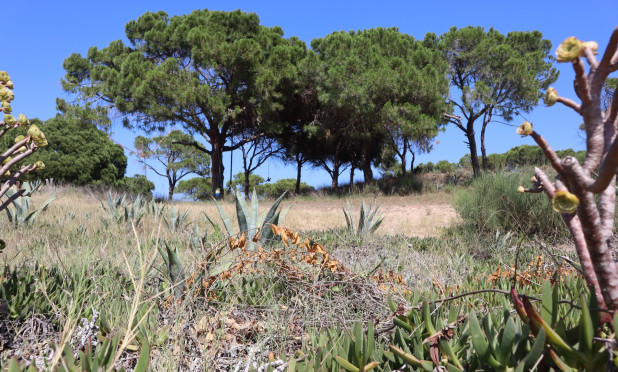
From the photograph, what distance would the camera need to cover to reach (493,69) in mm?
19828

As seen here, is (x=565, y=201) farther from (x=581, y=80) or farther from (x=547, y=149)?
(x=581, y=80)

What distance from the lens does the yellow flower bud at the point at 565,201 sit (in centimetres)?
78

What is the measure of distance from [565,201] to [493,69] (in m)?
21.5

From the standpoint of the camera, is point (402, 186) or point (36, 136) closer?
point (36, 136)

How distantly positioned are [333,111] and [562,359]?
18.5 meters

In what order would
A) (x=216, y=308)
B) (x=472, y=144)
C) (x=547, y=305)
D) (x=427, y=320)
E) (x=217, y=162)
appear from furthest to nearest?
(x=472, y=144) < (x=217, y=162) < (x=216, y=308) < (x=427, y=320) < (x=547, y=305)

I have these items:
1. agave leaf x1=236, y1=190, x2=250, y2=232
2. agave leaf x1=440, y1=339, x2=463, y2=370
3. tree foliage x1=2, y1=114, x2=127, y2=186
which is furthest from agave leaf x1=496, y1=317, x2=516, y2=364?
tree foliage x1=2, y1=114, x2=127, y2=186

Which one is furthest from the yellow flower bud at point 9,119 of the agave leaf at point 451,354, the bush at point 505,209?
the bush at point 505,209

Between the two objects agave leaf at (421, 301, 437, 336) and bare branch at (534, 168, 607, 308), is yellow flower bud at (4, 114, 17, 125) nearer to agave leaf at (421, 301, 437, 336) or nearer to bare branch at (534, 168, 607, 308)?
agave leaf at (421, 301, 437, 336)

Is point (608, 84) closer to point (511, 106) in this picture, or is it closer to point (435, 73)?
point (511, 106)

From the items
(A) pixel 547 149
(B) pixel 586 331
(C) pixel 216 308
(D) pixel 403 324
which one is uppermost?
(A) pixel 547 149

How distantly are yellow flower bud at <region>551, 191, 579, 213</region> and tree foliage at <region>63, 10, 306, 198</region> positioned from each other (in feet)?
56.5

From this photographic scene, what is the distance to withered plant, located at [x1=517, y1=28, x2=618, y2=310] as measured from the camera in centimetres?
82

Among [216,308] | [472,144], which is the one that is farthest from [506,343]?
[472,144]
